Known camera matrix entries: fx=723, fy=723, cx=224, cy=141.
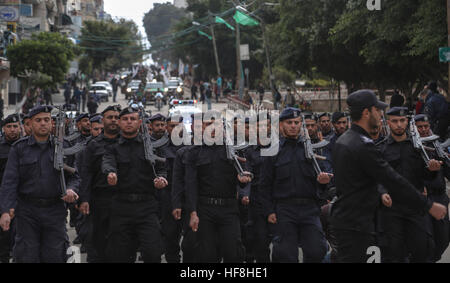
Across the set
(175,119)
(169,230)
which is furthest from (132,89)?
(169,230)

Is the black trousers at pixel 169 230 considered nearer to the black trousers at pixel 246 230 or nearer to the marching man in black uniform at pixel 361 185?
the black trousers at pixel 246 230

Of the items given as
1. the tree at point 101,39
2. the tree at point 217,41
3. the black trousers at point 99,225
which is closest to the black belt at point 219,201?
the black trousers at point 99,225

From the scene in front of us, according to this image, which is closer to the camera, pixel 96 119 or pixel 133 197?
pixel 133 197

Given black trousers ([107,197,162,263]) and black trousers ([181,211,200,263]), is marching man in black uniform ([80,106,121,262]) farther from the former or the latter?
black trousers ([181,211,200,263])

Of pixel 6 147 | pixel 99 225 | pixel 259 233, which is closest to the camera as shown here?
pixel 99 225

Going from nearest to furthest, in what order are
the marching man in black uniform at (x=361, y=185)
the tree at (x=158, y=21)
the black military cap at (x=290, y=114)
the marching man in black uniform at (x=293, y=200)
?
the marching man in black uniform at (x=361, y=185)
the marching man in black uniform at (x=293, y=200)
the black military cap at (x=290, y=114)
the tree at (x=158, y=21)

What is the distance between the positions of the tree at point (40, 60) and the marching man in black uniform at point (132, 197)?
3024 centimetres

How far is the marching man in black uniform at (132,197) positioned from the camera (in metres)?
7.30

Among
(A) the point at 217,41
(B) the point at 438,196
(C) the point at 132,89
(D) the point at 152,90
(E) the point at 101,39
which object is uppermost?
(E) the point at 101,39

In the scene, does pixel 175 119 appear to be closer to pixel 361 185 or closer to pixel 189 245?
pixel 189 245

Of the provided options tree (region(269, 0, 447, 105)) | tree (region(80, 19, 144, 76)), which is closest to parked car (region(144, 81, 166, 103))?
tree (region(269, 0, 447, 105))

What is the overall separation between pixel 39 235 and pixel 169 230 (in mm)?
2269

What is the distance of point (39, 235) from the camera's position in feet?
23.4

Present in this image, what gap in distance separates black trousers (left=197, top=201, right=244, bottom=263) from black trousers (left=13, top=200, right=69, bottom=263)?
1391 millimetres
